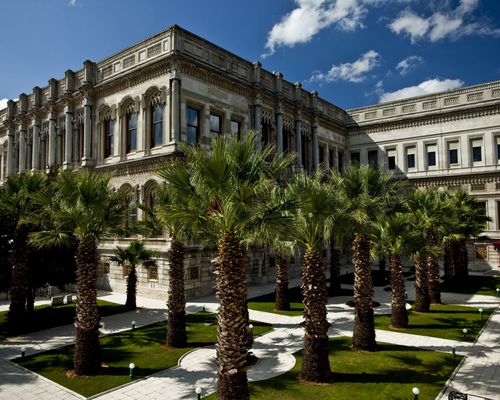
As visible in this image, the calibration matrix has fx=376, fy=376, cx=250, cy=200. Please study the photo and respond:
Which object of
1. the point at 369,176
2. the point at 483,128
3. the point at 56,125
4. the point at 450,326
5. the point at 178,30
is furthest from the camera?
the point at 483,128

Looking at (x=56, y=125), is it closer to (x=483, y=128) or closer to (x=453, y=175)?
(x=453, y=175)

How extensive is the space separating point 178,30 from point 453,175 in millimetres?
29363

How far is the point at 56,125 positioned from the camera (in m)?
32.8

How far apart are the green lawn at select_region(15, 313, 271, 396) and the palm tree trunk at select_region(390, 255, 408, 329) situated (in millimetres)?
5577

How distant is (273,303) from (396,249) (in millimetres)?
8857

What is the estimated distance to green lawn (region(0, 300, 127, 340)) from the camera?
17.4 metres

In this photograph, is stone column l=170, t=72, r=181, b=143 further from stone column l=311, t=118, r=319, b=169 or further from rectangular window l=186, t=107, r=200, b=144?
stone column l=311, t=118, r=319, b=169

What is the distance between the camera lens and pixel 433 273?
2039 cm

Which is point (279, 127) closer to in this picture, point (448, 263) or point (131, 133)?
point (131, 133)

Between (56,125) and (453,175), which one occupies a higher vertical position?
(56,125)

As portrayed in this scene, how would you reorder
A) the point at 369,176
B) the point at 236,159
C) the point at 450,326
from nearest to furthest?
the point at 236,159
the point at 369,176
the point at 450,326

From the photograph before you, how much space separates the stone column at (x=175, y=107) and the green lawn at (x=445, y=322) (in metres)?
15.9

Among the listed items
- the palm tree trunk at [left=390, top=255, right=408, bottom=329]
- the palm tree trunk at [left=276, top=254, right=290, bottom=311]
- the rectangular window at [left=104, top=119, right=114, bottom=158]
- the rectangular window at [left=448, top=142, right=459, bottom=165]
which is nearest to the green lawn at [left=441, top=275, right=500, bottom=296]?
the palm tree trunk at [left=390, top=255, right=408, bottom=329]

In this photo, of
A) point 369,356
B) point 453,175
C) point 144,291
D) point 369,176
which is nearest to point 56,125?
point 144,291
